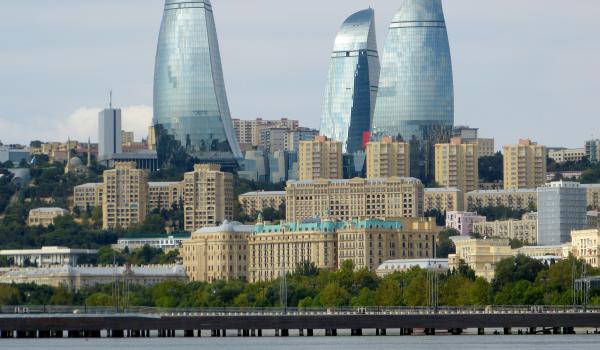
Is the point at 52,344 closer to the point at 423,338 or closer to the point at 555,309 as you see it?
the point at 423,338

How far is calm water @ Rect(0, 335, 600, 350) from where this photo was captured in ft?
543

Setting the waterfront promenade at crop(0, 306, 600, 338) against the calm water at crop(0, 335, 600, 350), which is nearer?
the calm water at crop(0, 335, 600, 350)

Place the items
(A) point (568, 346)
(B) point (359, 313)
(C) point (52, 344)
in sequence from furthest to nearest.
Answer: (B) point (359, 313)
(C) point (52, 344)
(A) point (568, 346)

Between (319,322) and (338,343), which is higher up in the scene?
(319,322)

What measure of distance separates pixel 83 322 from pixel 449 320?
2283 cm

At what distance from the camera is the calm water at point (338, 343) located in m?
166

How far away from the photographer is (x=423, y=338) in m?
178

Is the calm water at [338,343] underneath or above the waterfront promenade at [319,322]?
underneath

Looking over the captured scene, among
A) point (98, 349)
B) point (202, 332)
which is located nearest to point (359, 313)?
point (202, 332)

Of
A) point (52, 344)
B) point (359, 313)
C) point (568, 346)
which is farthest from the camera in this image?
point (359, 313)

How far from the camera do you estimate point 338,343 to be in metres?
173

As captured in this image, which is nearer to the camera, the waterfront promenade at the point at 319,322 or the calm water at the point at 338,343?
the calm water at the point at 338,343

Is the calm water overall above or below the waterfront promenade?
below

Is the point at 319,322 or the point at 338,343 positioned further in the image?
the point at 319,322
